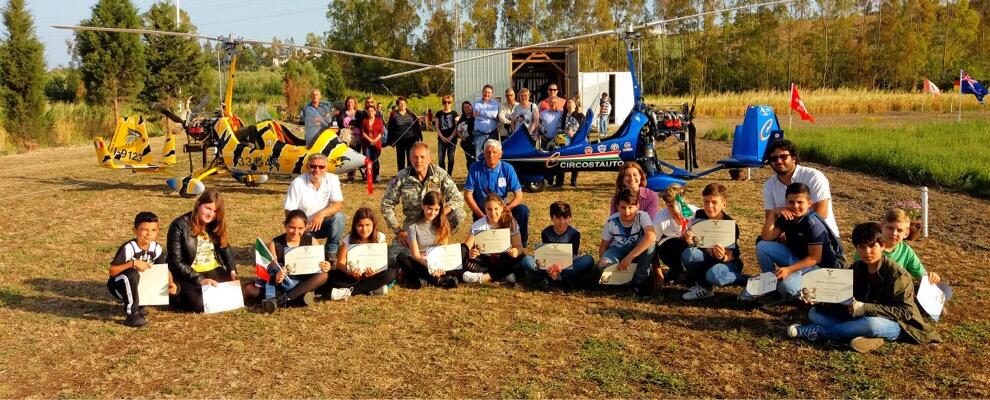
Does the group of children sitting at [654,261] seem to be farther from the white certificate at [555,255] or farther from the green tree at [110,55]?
the green tree at [110,55]

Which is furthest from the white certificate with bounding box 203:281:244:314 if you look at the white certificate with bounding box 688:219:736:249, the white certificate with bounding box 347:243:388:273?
A: the white certificate with bounding box 688:219:736:249

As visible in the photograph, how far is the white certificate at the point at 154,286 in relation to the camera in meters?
5.43

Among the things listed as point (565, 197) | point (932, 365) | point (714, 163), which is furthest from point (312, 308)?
point (714, 163)

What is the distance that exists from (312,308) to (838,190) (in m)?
9.04

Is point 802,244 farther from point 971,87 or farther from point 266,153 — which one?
point 971,87

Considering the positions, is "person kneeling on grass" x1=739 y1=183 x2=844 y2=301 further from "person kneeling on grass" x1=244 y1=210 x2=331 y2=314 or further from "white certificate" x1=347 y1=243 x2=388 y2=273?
"person kneeling on grass" x1=244 y1=210 x2=331 y2=314

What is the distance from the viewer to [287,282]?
19.3 ft

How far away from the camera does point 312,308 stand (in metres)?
5.88

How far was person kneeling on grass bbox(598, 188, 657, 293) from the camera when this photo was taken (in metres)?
6.04

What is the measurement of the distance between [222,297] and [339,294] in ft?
2.92

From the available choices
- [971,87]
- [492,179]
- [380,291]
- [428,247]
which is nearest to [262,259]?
[380,291]

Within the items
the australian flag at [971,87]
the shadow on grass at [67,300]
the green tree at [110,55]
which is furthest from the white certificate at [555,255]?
the green tree at [110,55]

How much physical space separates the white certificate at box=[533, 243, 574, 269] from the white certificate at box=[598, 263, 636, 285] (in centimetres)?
31

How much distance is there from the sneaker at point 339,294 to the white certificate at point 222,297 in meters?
0.70
